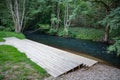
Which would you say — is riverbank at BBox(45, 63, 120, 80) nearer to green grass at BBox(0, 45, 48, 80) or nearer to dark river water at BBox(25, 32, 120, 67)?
green grass at BBox(0, 45, 48, 80)

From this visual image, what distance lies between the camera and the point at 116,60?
27.0ft

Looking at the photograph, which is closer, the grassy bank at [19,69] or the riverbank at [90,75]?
the grassy bank at [19,69]

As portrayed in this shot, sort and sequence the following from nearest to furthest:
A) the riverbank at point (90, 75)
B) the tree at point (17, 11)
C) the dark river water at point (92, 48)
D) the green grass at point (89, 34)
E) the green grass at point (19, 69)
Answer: the green grass at point (19, 69)
the riverbank at point (90, 75)
the dark river water at point (92, 48)
the green grass at point (89, 34)
the tree at point (17, 11)

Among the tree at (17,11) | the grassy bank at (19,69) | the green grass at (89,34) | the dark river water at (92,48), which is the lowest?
the dark river water at (92,48)

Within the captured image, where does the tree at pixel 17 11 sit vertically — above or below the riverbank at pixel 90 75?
above

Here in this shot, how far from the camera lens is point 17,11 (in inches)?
651

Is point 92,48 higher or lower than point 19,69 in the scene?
lower

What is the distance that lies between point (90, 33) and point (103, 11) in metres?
2.85

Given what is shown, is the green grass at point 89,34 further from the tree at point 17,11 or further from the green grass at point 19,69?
the green grass at point 19,69

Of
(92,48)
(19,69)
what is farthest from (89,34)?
(19,69)

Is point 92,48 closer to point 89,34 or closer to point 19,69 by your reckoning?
point 89,34

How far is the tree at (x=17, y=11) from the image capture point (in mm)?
16564

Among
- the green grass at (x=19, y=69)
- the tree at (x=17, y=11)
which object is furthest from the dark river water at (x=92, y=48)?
the tree at (x=17, y=11)

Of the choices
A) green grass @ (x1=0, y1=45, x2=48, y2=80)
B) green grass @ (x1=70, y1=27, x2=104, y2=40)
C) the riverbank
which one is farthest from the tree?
the riverbank
